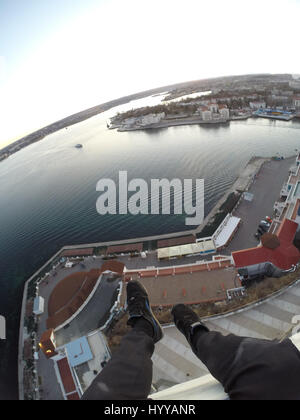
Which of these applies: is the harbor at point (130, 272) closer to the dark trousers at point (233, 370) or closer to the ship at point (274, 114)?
the dark trousers at point (233, 370)

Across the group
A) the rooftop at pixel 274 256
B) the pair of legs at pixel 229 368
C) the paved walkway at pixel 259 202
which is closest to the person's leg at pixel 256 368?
the pair of legs at pixel 229 368

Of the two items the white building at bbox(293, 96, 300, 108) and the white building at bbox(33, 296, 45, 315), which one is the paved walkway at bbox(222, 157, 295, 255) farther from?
the white building at bbox(293, 96, 300, 108)

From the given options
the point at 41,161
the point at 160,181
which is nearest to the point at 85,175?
the point at 160,181

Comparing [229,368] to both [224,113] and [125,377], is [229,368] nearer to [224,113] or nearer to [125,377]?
[125,377]

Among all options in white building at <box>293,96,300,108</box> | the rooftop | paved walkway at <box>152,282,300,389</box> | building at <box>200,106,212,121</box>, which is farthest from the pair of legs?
white building at <box>293,96,300,108</box>
